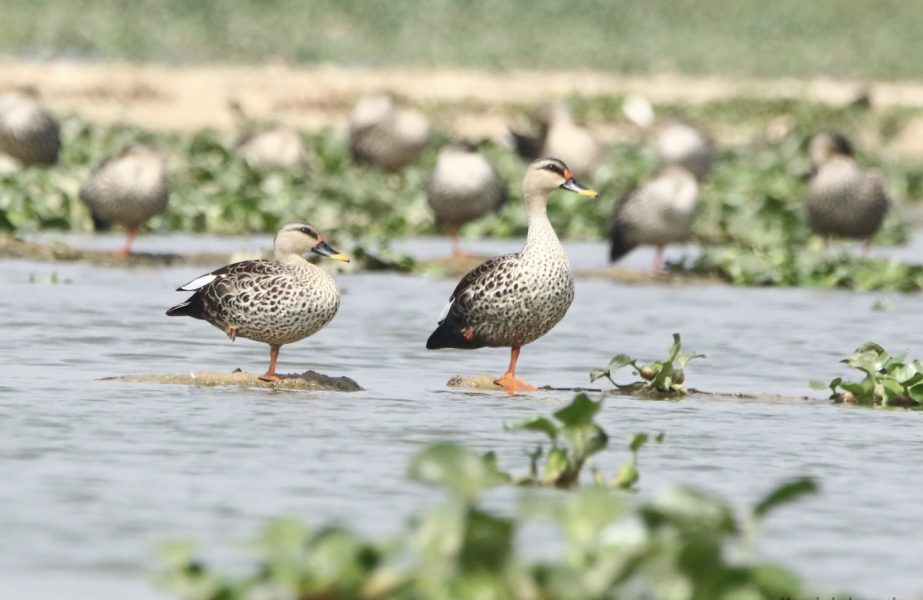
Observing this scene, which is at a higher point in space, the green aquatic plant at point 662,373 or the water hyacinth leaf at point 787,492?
the green aquatic plant at point 662,373

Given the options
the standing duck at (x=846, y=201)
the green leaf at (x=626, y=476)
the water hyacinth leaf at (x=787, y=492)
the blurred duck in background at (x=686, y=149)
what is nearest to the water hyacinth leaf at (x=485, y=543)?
the water hyacinth leaf at (x=787, y=492)

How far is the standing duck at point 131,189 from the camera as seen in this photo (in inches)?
792

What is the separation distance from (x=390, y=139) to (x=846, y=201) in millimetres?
9140

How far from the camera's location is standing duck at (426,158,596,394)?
12188mm

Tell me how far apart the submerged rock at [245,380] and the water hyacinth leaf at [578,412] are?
333 centimetres

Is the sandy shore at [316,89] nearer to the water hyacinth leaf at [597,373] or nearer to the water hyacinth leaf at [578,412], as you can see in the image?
the water hyacinth leaf at [597,373]

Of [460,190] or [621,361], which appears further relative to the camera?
[460,190]

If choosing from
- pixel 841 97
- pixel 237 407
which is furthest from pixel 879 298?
pixel 841 97

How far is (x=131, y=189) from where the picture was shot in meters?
20.1

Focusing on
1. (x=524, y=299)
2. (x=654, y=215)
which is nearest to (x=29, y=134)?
(x=654, y=215)

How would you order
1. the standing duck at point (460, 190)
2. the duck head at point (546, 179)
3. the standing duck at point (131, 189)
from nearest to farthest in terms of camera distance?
the duck head at point (546, 179)
the standing duck at point (131, 189)
the standing duck at point (460, 190)

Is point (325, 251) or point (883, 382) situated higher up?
point (325, 251)

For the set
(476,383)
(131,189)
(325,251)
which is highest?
(131,189)

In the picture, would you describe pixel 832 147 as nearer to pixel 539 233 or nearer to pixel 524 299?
pixel 539 233
